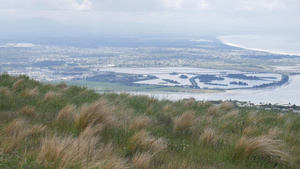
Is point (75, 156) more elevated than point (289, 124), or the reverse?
point (75, 156)

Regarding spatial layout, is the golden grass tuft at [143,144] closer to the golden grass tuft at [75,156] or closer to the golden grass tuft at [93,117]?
the golden grass tuft at [75,156]

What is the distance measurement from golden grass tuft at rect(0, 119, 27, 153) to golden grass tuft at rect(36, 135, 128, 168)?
35 cm

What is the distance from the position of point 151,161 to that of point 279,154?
168 centimetres

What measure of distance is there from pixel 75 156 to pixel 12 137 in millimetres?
1012

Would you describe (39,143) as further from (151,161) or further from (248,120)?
(248,120)

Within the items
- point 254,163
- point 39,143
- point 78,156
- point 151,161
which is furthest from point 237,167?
point 39,143

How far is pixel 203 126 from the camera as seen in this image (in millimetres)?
5676

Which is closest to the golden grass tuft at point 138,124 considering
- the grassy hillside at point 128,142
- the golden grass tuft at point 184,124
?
→ the grassy hillside at point 128,142

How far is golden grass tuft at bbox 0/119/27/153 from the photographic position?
10.4 ft

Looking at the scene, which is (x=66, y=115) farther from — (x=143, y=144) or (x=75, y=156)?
(x=75, y=156)

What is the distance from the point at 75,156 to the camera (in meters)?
3.04

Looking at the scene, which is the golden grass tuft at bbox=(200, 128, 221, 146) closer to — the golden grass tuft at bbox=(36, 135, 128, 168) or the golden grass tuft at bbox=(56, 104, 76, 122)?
the golden grass tuft at bbox=(36, 135, 128, 168)

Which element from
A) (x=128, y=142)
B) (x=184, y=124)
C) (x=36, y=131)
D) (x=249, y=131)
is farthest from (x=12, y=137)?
(x=249, y=131)

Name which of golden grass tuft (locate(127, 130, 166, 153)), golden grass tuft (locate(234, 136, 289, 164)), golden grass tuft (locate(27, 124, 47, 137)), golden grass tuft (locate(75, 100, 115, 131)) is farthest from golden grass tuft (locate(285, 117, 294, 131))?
golden grass tuft (locate(27, 124, 47, 137))
